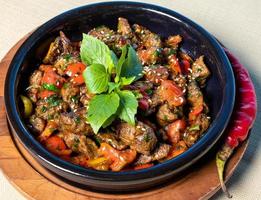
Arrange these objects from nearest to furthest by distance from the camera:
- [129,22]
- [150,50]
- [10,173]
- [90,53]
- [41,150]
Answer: [41,150]
[10,173]
[90,53]
[150,50]
[129,22]

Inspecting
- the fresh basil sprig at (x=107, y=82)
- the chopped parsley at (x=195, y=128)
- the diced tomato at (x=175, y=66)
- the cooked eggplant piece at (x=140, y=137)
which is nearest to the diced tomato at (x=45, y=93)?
the fresh basil sprig at (x=107, y=82)

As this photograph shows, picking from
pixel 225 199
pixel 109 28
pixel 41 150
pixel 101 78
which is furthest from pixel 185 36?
pixel 41 150

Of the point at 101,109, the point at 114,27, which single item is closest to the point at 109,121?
the point at 101,109

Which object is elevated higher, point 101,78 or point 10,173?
point 101,78

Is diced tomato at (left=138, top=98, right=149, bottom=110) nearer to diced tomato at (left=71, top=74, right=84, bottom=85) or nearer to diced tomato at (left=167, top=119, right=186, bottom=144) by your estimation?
diced tomato at (left=167, top=119, right=186, bottom=144)

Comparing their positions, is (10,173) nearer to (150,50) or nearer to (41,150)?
(41,150)
